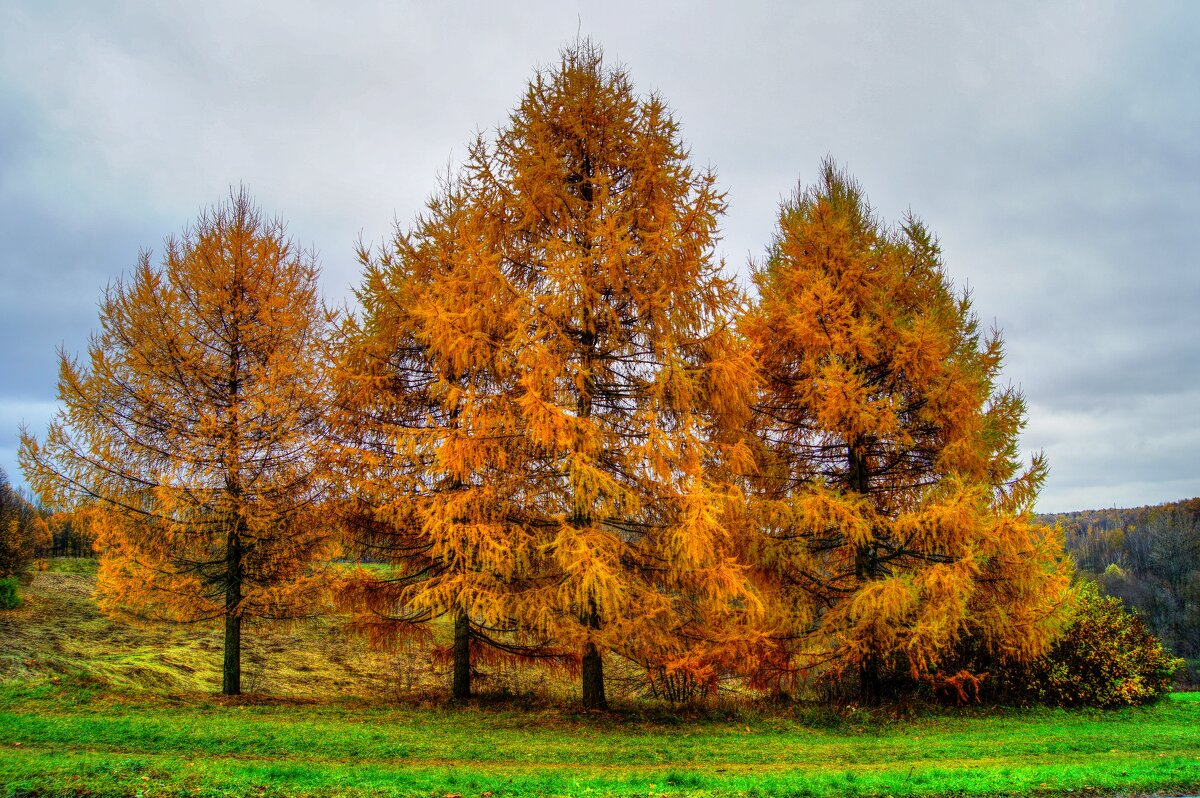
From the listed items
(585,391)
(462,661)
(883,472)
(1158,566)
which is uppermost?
(585,391)

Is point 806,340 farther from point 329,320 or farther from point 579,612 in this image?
point 329,320

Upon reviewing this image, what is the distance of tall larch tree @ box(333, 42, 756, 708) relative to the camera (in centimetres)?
1005

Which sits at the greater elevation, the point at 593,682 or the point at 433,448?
the point at 433,448

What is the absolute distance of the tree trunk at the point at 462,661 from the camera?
12844mm

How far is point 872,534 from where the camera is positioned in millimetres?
12383

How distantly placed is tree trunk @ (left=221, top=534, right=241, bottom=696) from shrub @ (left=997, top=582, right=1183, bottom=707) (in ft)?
50.2

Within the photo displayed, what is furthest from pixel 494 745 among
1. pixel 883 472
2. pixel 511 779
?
pixel 883 472

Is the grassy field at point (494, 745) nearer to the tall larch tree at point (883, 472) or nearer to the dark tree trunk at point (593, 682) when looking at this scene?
the dark tree trunk at point (593, 682)

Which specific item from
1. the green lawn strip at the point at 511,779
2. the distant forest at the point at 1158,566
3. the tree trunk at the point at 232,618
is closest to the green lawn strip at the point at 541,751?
the green lawn strip at the point at 511,779

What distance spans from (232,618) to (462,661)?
4.37 metres

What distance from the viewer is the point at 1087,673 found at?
13.9 m

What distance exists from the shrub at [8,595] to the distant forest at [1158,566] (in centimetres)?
4410

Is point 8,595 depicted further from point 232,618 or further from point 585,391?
point 585,391

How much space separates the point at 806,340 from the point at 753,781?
7.92 m
